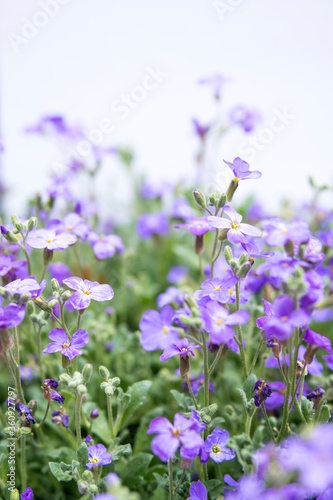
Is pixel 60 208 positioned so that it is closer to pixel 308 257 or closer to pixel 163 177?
pixel 163 177

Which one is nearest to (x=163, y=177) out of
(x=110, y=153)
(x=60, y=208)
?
(x=110, y=153)

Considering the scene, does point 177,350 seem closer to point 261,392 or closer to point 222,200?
point 261,392

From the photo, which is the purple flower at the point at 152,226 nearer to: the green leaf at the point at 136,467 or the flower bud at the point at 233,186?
the flower bud at the point at 233,186

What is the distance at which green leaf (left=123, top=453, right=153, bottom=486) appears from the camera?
3.24 feet

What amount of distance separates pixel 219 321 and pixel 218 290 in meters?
0.10

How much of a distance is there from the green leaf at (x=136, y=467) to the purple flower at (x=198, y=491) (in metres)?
0.17

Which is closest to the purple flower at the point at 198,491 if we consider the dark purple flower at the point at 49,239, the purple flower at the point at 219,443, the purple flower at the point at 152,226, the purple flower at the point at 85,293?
the purple flower at the point at 219,443

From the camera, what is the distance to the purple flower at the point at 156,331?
85 centimetres

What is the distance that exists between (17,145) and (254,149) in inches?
49.2

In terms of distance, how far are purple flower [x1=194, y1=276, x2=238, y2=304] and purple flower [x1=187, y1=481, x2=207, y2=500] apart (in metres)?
0.34

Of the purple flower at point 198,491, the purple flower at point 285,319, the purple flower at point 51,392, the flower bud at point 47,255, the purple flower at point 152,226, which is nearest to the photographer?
the purple flower at point 285,319

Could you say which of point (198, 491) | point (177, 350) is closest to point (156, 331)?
point (177, 350)

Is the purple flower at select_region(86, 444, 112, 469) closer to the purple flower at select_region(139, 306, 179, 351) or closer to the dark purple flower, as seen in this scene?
the purple flower at select_region(139, 306, 179, 351)

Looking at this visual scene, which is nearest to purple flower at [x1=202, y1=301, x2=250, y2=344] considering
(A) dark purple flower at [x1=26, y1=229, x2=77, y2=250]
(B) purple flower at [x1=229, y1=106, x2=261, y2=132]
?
(A) dark purple flower at [x1=26, y1=229, x2=77, y2=250]
